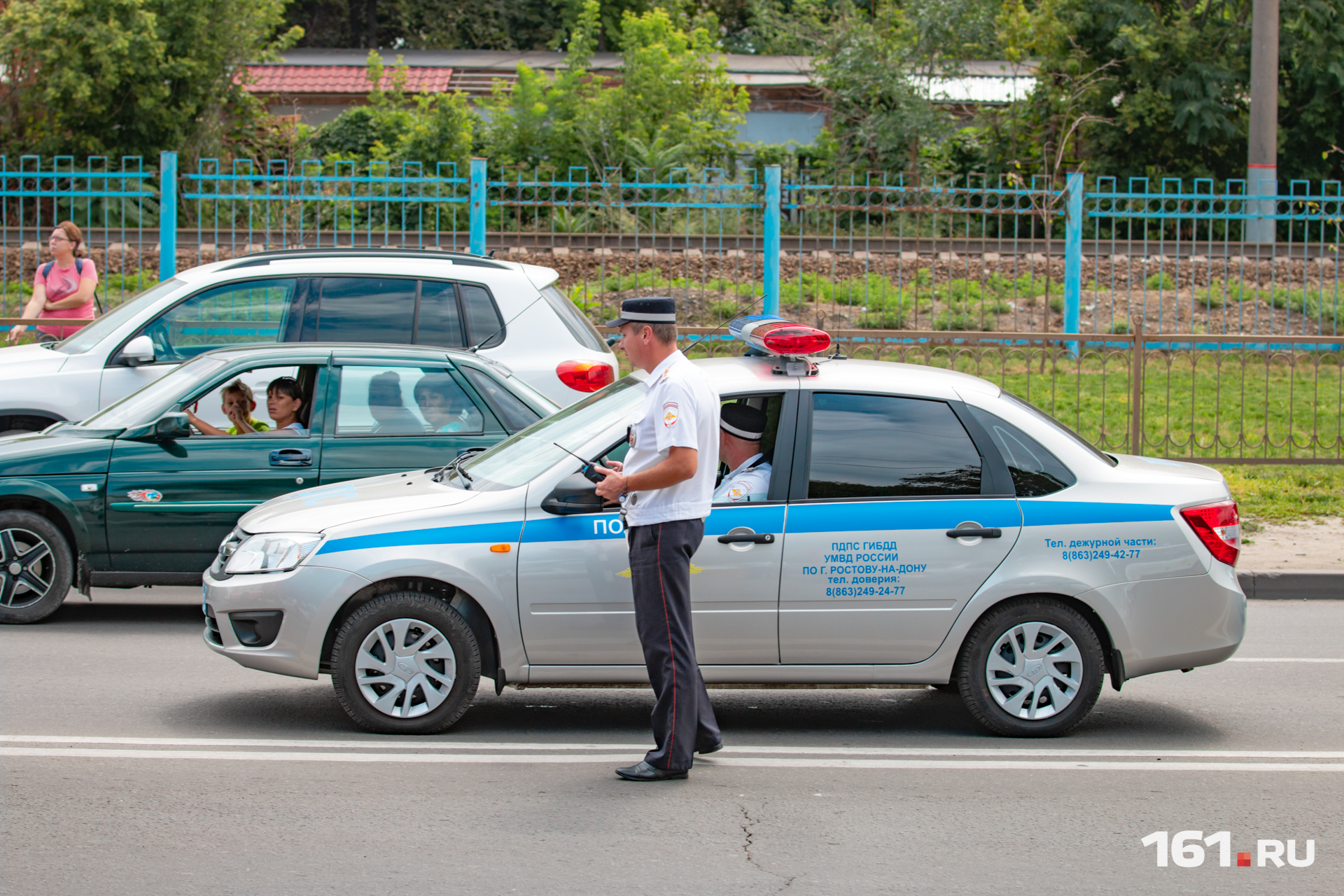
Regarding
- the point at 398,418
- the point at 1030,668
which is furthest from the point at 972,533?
the point at 398,418

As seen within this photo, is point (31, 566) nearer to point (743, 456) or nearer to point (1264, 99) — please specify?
point (743, 456)

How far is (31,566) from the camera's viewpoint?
7.61 metres

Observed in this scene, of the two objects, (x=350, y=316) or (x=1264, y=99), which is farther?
(x=1264, y=99)

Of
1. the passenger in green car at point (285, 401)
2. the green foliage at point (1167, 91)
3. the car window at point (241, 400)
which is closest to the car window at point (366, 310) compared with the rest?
the car window at point (241, 400)

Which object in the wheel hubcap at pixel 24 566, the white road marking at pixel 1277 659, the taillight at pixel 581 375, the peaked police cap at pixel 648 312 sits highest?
the peaked police cap at pixel 648 312

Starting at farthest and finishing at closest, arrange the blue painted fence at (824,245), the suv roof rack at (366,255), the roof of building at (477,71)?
the roof of building at (477,71)
the blue painted fence at (824,245)
the suv roof rack at (366,255)

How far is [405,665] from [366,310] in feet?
14.0

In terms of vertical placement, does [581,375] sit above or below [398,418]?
above

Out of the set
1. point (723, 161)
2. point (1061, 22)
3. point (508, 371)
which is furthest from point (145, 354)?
point (1061, 22)

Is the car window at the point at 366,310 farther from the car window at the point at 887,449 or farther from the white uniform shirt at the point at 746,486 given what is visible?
the car window at the point at 887,449

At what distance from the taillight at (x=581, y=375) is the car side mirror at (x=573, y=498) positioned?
362cm

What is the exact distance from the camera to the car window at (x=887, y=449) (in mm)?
5715

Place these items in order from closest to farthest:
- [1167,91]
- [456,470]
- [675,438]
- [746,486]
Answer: [675,438] < [746,486] < [456,470] < [1167,91]

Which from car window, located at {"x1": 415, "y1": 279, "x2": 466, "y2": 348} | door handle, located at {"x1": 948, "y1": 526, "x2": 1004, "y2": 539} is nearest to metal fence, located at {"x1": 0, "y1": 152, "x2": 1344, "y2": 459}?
car window, located at {"x1": 415, "y1": 279, "x2": 466, "y2": 348}
